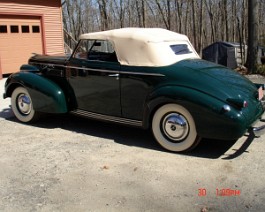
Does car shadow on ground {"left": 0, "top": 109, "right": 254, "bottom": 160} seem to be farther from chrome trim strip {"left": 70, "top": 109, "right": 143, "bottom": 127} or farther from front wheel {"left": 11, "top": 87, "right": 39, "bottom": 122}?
chrome trim strip {"left": 70, "top": 109, "right": 143, "bottom": 127}

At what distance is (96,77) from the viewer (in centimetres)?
565

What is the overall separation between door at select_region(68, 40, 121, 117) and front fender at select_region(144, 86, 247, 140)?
3.07 ft

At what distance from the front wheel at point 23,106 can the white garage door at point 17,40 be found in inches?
267

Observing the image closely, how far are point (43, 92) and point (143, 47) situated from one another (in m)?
1.98

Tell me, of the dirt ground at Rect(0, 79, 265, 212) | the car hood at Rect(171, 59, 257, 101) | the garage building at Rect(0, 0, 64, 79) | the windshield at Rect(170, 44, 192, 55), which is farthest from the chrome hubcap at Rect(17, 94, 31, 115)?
the garage building at Rect(0, 0, 64, 79)

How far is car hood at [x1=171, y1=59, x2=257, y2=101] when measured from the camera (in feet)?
15.2

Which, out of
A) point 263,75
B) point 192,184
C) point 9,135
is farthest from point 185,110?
point 263,75

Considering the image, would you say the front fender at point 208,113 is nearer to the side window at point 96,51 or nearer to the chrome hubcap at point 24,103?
the side window at point 96,51

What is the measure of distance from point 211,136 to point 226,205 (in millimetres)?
1234

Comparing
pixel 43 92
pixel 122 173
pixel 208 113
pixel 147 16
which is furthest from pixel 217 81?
pixel 147 16

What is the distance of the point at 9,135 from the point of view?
6.01m

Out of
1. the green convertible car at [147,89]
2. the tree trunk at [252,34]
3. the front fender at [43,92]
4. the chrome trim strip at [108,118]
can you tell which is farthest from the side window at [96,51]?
the tree trunk at [252,34]

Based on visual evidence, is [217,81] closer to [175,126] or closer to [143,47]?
[175,126]

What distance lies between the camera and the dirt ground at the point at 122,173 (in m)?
3.64
